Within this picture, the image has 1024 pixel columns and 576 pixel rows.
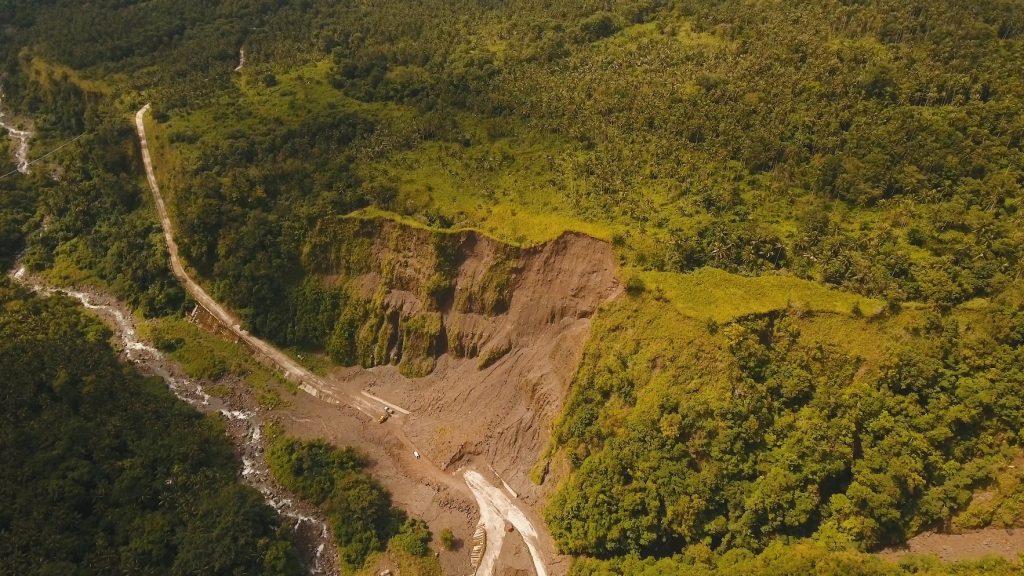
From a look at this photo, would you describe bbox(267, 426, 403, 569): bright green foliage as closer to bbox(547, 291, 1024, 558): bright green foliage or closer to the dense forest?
the dense forest

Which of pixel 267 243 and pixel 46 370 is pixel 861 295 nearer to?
pixel 267 243

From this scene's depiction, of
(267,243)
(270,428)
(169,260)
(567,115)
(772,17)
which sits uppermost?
(772,17)

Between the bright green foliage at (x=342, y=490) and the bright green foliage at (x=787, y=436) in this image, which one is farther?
the bright green foliage at (x=342, y=490)

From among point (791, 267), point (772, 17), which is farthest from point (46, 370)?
point (772, 17)

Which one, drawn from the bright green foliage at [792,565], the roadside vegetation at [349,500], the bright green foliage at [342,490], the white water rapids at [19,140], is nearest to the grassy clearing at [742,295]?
the bright green foliage at [792,565]

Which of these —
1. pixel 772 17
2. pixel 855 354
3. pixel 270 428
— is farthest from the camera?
pixel 772 17

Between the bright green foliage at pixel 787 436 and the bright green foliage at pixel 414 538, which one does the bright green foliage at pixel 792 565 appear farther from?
the bright green foliage at pixel 414 538

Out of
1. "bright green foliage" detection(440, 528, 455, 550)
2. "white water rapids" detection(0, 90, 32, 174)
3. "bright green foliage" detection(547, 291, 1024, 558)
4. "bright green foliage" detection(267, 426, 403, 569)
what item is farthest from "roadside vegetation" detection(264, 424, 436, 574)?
"white water rapids" detection(0, 90, 32, 174)
